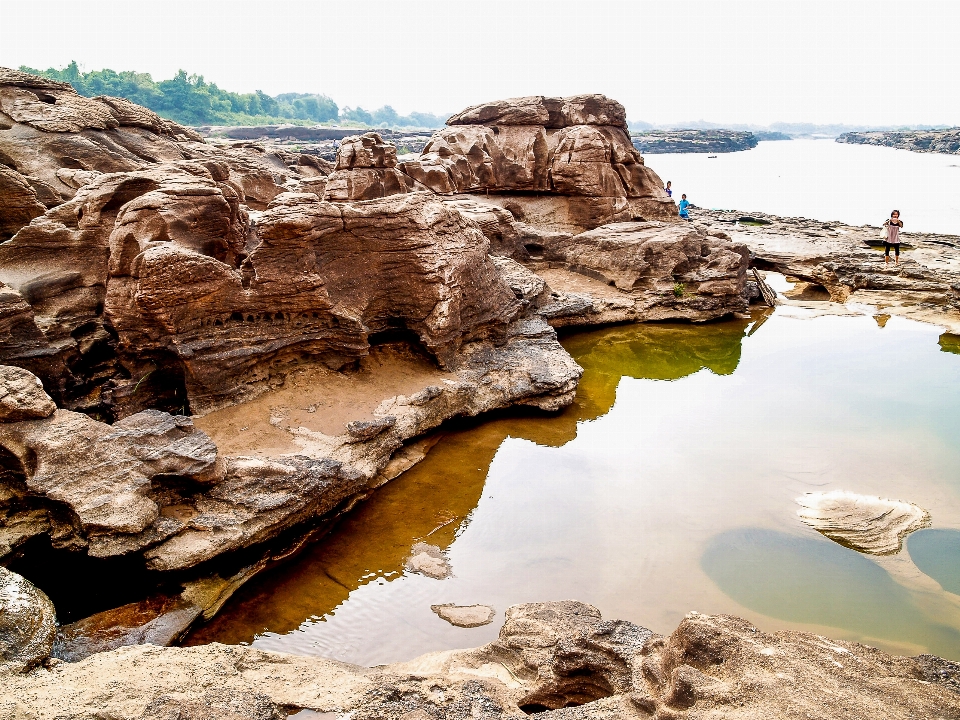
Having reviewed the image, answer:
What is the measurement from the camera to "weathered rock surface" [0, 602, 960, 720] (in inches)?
121

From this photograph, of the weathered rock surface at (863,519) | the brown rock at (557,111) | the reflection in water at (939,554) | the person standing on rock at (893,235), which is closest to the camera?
the reflection in water at (939,554)

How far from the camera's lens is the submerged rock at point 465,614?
5.26 metres

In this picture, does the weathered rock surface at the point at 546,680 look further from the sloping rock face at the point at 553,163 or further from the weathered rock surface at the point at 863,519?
the sloping rock face at the point at 553,163

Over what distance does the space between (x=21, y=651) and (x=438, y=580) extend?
117 inches

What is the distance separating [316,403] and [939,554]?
6.18 metres

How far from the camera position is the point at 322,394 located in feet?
24.9

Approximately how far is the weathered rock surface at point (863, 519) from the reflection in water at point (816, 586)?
0.60 feet

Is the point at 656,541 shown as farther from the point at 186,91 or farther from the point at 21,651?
the point at 186,91

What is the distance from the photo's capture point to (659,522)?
257 inches

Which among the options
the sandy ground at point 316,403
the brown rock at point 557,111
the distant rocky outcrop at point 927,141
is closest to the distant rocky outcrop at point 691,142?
the distant rocky outcrop at point 927,141

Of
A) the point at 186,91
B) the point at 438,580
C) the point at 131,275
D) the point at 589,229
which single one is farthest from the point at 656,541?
the point at 186,91

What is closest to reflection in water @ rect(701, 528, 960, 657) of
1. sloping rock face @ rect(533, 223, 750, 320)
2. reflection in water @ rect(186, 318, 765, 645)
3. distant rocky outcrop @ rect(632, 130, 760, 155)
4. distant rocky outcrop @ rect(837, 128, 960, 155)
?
reflection in water @ rect(186, 318, 765, 645)

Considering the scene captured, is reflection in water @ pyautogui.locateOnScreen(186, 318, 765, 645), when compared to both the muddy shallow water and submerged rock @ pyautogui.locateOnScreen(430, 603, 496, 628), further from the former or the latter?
submerged rock @ pyautogui.locateOnScreen(430, 603, 496, 628)

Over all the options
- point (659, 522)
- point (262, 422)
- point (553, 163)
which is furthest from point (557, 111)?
point (659, 522)
